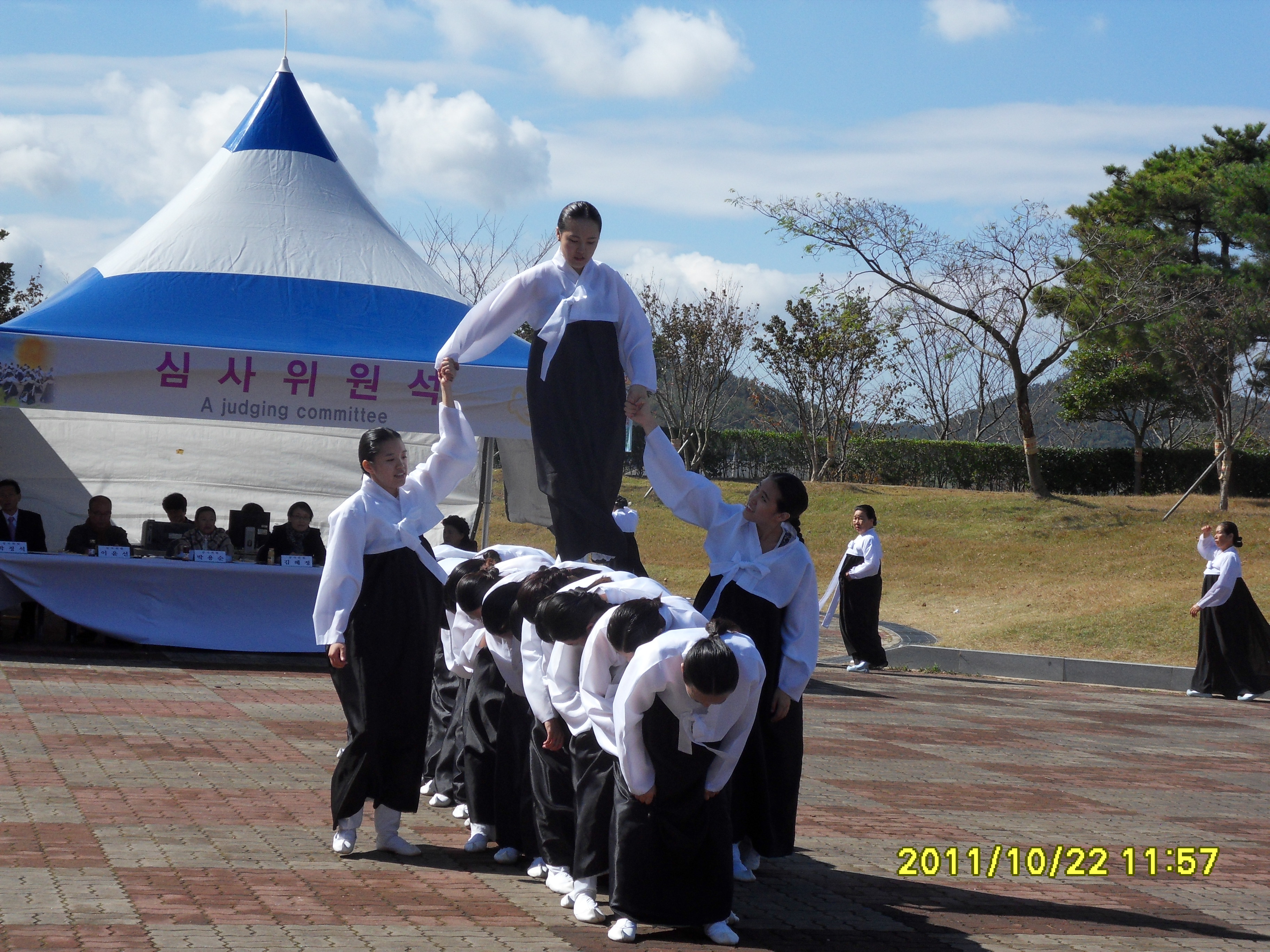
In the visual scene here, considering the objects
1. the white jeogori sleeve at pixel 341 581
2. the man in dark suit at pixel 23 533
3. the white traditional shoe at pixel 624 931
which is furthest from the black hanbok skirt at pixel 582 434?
the man in dark suit at pixel 23 533

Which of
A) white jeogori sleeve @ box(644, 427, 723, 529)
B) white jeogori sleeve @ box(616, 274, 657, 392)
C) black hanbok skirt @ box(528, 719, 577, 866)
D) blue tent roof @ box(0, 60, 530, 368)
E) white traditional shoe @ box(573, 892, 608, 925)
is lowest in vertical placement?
white traditional shoe @ box(573, 892, 608, 925)

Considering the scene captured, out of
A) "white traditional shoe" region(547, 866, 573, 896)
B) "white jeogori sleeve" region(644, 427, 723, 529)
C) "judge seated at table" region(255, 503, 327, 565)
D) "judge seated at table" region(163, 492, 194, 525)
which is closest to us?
"white traditional shoe" region(547, 866, 573, 896)

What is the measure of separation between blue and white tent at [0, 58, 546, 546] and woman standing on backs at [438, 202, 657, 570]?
15.9 ft

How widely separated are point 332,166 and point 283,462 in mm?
3760

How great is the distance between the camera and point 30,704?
8.85m

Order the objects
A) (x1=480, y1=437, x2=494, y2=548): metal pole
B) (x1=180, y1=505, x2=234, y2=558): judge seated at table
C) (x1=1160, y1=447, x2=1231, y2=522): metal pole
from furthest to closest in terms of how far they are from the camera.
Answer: (x1=1160, y1=447, x2=1231, y2=522): metal pole, (x1=480, y1=437, x2=494, y2=548): metal pole, (x1=180, y1=505, x2=234, y2=558): judge seated at table

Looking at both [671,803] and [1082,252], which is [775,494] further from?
[1082,252]

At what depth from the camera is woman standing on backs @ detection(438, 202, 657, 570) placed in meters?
5.39

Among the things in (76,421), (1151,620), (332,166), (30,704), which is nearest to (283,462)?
(76,421)

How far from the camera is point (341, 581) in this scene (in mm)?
5387

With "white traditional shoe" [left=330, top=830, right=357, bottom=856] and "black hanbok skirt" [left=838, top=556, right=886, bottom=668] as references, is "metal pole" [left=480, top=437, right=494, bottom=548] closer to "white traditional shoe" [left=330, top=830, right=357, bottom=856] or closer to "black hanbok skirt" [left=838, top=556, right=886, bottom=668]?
"black hanbok skirt" [left=838, top=556, right=886, bottom=668]

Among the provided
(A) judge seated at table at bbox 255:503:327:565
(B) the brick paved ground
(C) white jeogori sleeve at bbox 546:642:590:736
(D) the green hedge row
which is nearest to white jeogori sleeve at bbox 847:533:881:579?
(B) the brick paved ground

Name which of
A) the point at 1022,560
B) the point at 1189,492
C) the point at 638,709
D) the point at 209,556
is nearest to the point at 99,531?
the point at 209,556
